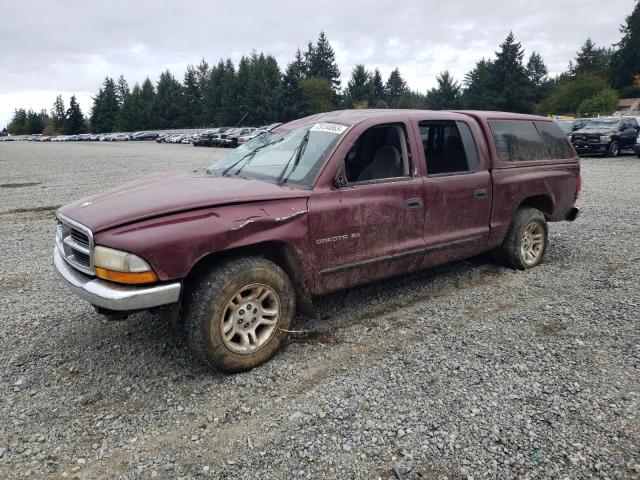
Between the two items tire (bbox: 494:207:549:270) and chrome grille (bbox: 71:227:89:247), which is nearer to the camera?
chrome grille (bbox: 71:227:89:247)

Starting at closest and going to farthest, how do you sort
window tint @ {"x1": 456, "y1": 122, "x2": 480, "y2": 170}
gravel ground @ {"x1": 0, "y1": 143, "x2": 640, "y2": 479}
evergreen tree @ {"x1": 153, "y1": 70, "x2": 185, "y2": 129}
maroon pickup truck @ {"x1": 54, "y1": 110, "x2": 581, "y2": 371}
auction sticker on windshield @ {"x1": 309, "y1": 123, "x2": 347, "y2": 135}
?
gravel ground @ {"x1": 0, "y1": 143, "x2": 640, "y2": 479} < maroon pickup truck @ {"x1": 54, "y1": 110, "x2": 581, "y2": 371} < auction sticker on windshield @ {"x1": 309, "y1": 123, "x2": 347, "y2": 135} < window tint @ {"x1": 456, "y1": 122, "x2": 480, "y2": 170} < evergreen tree @ {"x1": 153, "y1": 70, "x2": 185, "y2": 129}

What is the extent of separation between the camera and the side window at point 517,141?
5055 millimetres

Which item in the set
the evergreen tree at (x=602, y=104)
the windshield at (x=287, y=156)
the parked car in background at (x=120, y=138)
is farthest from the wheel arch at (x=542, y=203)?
the parked car in background at (x=120, y=138)

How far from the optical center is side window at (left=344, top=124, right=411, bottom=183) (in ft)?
13.5

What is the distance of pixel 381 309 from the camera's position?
4.36 metres

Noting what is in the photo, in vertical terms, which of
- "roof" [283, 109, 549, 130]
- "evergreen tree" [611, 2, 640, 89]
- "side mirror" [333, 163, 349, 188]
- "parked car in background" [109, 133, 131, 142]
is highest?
"evergreen tree" [611, 2, 640, 89]

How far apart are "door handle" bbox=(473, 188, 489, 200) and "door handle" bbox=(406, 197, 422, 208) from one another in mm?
825

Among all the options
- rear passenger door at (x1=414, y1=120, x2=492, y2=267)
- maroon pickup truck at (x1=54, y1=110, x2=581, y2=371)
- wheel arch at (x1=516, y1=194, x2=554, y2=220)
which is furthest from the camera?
wheel arch at (x1=516, y1=194, x2=554, y2=220)

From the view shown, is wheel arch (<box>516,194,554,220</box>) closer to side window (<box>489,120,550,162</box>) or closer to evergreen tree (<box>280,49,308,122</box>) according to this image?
side window (<box>489,120,550,162</box>)

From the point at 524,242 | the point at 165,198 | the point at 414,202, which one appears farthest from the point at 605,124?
the point at 165,198

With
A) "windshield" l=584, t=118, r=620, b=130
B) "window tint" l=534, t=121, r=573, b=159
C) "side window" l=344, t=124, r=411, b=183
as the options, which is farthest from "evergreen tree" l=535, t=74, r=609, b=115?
Result: "side window" l=344, t=124, r=411, b=183

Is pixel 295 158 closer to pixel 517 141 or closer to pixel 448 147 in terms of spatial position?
pixel 448 147

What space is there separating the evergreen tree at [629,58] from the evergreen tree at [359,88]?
37.1 metres

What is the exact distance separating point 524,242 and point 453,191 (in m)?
1.53
